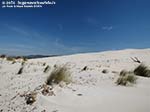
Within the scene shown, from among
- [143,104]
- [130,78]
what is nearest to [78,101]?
[143,104]

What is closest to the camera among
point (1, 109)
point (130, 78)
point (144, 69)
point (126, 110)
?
point (126, 110)

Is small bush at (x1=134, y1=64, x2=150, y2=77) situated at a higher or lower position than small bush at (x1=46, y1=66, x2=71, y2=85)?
lower

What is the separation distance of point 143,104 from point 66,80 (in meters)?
1.93

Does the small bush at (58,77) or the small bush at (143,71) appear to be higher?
the small bush at (58,77)

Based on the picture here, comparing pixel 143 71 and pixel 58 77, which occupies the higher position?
pixel 58 77

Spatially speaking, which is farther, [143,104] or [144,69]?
[144,69]

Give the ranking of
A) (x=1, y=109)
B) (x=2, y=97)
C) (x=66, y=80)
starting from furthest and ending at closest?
(x=66, y=80)
(x=2, y=97)
(x=1, y=109)

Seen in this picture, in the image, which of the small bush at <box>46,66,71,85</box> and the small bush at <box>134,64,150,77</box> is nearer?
the small bush at <box>46,66,71,85</box>

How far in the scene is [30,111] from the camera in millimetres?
3066

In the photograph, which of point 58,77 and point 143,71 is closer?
point 58,77

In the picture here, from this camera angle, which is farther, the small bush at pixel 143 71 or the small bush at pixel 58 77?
the small bush at pixel 143 71

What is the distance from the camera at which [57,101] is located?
337 centimetres

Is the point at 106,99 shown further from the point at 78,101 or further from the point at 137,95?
the point at 137,95

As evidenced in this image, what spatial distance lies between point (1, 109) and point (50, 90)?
97 cm
